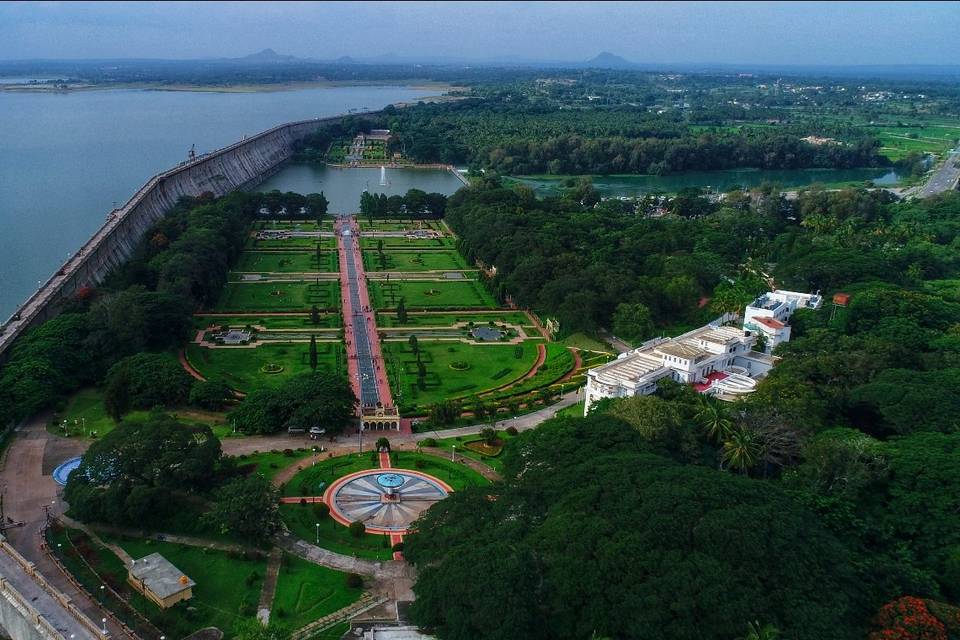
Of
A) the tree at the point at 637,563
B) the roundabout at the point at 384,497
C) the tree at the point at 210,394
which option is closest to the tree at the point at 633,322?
the roundabout at the point at 384,497

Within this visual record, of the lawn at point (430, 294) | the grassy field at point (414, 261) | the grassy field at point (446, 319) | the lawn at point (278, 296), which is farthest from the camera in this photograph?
the grassy field at point (414, 261)

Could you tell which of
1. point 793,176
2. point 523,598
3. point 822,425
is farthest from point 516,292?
point 793,176

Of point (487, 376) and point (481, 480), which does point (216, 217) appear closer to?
point (487, 376)

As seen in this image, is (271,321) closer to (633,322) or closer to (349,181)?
(633,322)

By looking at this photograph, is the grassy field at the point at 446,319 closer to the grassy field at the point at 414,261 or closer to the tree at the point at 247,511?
the grassy field at the point at 414,261

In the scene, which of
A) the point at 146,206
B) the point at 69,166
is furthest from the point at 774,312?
the point at 69,166

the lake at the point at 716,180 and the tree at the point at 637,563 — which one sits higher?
the tree at the point at 637,563
